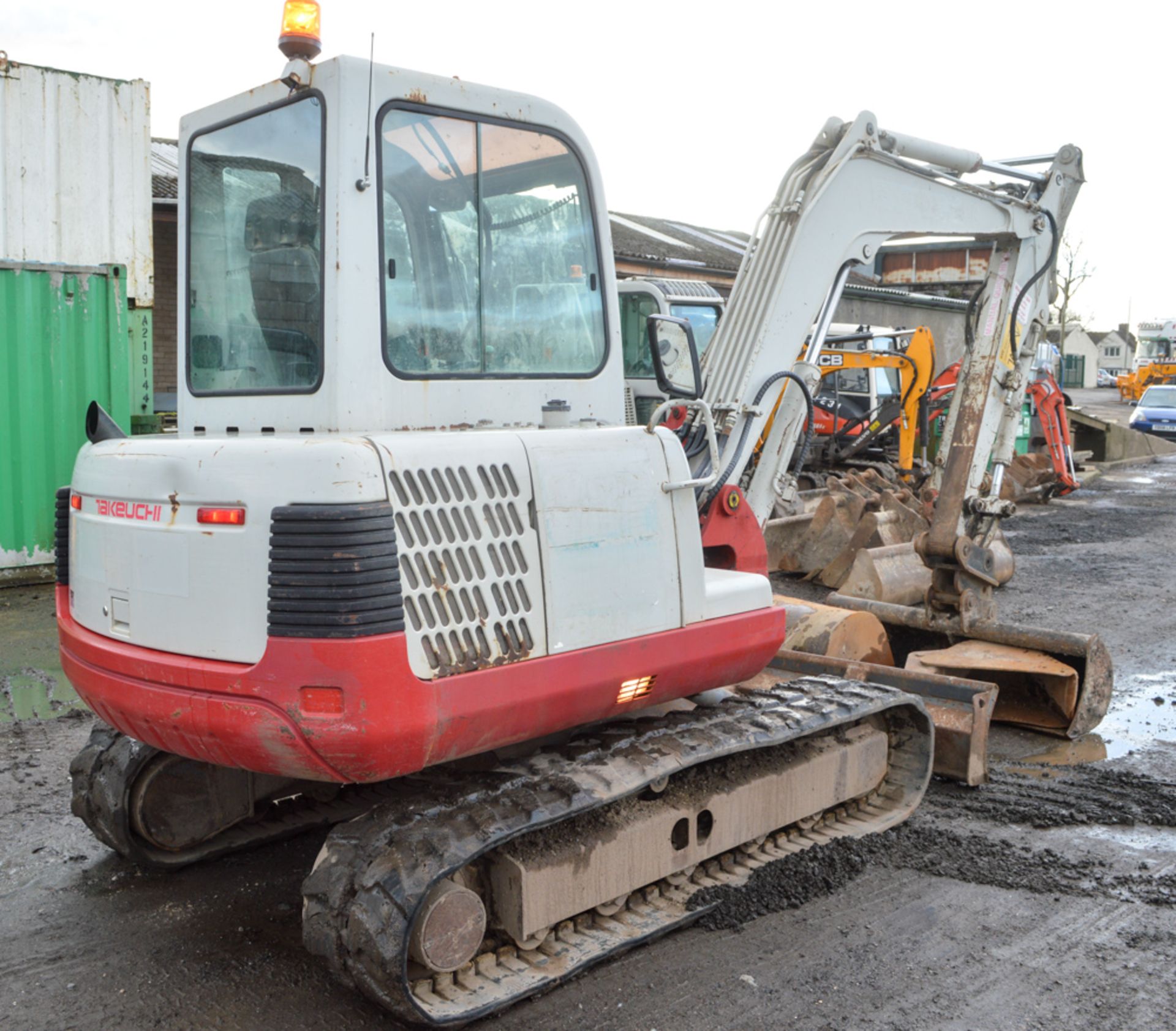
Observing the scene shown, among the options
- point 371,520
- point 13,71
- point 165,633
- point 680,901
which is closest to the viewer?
point 371,520

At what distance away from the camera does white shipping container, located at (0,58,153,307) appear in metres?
9.57

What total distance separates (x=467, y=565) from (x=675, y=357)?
133cm

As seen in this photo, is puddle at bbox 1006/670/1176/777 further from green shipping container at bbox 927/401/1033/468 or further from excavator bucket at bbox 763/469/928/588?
green shipping container at bbox 927/401/1033/468

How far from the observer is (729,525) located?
4328 mm

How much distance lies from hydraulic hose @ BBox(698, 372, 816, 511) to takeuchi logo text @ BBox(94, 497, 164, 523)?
190 centimetres

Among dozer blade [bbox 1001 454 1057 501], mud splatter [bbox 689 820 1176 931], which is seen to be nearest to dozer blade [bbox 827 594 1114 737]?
mud splatter [bbox 689 820 1176 931]

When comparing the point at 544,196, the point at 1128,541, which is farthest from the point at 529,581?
the point at 1128,541

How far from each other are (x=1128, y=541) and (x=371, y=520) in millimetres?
12512

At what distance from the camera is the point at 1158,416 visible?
97.5 ft

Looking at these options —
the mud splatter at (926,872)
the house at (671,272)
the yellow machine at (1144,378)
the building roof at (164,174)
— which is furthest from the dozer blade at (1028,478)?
the yellow machine at (1144,378)

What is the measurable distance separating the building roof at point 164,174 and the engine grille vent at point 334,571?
1131cm

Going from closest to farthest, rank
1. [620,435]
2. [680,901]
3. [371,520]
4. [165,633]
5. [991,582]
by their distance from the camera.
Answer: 1. [371,520]
2. [165,633]
3. [620,435]
4. [680,901]
5. [991,582]

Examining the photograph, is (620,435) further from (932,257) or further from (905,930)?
(932,257)

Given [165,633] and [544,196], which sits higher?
[544,196]
